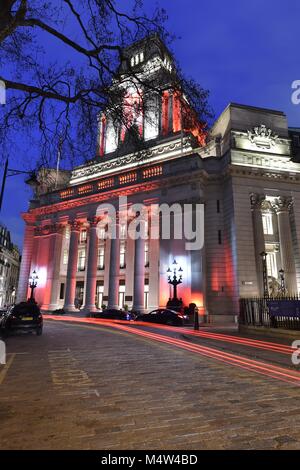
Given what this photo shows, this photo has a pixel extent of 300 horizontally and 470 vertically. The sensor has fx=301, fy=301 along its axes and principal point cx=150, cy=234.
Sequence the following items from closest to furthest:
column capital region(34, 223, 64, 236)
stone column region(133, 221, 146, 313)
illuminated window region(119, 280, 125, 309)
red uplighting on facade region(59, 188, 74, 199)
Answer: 1. stone column region(133, 221, 146, 313)
2. illuminated window region(119, 280, 125, 309)
3. column capital region(34, 223, 64, 236)
4. red uplighting on facade region(59, 188, 74, 199)

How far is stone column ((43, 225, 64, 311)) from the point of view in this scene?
135ft

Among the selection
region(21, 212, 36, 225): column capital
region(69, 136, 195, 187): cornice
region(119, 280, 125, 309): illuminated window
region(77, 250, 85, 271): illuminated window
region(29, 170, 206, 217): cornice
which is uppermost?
region(69, 136, 195, 187): cornice

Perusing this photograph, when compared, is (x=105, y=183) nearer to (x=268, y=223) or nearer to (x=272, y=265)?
(x=268, y=223)

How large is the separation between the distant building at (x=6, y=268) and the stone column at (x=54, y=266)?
3227 centimetres

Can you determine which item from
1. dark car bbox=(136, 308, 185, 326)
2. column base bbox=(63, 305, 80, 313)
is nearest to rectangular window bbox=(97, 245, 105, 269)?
column base bbox=(63, 305, 80, 313)

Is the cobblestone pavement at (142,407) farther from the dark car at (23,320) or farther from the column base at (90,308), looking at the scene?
the column base at (90,308)

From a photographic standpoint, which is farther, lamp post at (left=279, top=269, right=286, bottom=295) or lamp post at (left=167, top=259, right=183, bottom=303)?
lamp post at (left=279, top=269, right=286, bottom=295)

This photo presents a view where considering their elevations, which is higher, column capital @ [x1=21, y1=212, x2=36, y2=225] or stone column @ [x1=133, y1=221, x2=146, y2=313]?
column capital @ [x1=21, y1=212, x2=36, y2=225]

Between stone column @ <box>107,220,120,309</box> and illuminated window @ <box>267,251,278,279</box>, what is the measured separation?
17445 mm

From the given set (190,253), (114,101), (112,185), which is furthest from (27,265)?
(114,101)

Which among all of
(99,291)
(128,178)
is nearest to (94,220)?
(128,178)

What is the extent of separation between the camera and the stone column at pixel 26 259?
44312mm

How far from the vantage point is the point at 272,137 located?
34.2 m

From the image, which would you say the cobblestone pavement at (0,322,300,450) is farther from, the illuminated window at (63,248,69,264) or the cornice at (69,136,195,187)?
the illuminated window at (63,248,69,264)
